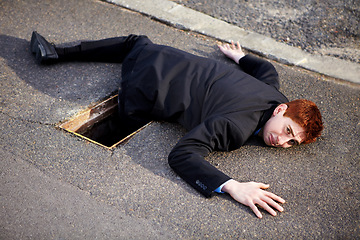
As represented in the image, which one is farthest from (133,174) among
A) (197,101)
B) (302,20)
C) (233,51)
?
(302,20)

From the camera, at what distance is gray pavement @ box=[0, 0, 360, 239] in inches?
87.8

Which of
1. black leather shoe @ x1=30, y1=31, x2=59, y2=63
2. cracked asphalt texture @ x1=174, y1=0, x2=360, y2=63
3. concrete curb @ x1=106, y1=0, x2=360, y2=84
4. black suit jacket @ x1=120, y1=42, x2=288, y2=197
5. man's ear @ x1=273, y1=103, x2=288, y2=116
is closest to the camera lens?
black suit jacket @ x1=120, y1=42, x2=288, y2=197

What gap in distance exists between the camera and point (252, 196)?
2365mm

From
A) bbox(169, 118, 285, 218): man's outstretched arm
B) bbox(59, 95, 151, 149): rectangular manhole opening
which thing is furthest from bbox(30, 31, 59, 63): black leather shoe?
bbox(169, 118, 285, 218): man's outstretched arm

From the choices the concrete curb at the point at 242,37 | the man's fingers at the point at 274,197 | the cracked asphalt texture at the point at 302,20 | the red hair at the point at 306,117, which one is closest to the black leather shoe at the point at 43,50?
the concrete curb at the point at 242,37

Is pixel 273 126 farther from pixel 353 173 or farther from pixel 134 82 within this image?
pixel 134 82

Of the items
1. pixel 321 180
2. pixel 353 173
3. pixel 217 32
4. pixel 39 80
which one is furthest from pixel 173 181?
pixel 217 32

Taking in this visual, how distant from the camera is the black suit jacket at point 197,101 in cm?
248

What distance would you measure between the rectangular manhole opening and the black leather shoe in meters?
0.71

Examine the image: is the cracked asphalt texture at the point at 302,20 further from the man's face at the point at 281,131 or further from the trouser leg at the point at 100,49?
the man's face at the point at 281,131

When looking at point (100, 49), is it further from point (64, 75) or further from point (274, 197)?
point (274, 197)

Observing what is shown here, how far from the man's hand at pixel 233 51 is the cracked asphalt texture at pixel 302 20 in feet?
2.18

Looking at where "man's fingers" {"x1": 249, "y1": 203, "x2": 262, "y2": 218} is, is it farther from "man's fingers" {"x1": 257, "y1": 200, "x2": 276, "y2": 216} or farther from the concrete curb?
the concrete curb

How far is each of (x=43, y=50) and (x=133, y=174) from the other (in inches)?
63.1
